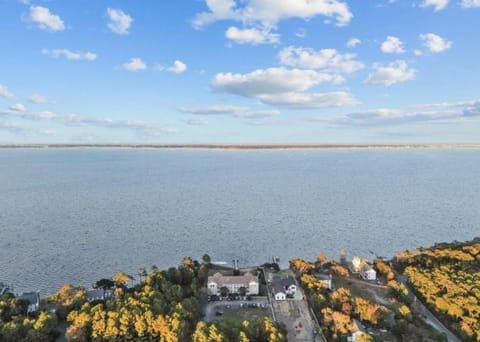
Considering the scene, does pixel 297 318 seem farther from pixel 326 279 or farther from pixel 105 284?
pixel 105 284

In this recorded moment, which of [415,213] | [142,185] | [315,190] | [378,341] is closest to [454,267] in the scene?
[378,341]

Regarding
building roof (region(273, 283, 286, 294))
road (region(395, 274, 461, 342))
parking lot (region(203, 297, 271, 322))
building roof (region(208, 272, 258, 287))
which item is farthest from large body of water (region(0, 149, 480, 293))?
road (region(395, 274, 461, 342))

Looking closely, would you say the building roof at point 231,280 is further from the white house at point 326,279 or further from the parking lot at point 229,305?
the white house at point 326,279

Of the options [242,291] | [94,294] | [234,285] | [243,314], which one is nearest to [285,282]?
[242,291]

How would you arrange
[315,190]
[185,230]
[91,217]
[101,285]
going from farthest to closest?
1. [315,190]
2. [91,217]
3. [185,230]
4. [101,285]

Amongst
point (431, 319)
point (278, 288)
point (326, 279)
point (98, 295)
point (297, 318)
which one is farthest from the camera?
point (326, 279)

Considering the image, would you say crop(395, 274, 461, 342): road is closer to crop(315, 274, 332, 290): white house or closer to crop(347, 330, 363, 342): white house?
crop(315, 274, 332, 290): white house

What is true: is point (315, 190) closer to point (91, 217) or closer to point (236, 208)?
point (236, 208)

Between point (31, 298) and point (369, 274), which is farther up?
point (31, 298)
